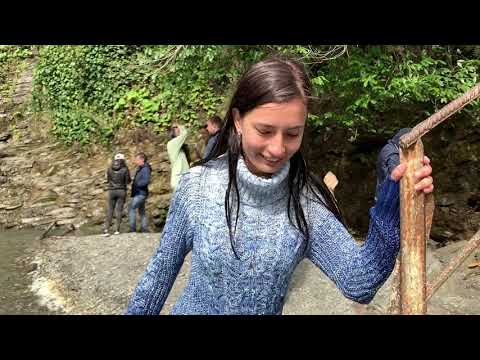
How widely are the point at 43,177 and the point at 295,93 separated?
465 inches

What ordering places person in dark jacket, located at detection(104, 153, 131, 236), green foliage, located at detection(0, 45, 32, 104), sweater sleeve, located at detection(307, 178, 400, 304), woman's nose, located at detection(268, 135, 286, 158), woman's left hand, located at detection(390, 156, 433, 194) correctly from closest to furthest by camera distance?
woman's left hand, located at detection(390, 156, 433, 194) < sweater sleeve, located at detection(307, 178, 400, 304) < woman's nose, located at detection(268, 135, 286, 158) < person in dark jacket, located at detection(104, 153, 131, 236) < green foliage, located at detection(0, 45, 32, 104)

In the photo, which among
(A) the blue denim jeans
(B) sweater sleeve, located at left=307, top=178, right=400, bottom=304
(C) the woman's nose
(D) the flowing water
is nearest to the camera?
(B) sweater sleeve, located at left=307, top=178, right=400, bottom=304

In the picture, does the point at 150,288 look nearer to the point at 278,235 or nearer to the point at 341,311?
the point at 278,235

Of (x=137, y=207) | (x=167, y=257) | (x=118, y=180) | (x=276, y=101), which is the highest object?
(x=276, y=101)

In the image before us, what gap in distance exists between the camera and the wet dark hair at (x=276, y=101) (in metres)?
1.54

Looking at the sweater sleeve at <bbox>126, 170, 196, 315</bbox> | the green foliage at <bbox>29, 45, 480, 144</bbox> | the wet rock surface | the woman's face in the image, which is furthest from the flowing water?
the woman's face

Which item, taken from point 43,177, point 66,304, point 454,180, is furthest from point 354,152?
point 43,177

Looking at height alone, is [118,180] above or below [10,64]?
below

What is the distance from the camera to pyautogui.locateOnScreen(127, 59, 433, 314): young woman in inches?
60.5

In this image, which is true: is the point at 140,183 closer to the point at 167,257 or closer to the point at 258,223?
the point at 167,257

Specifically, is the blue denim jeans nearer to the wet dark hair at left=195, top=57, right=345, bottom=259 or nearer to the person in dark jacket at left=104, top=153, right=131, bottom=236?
the person in dark jacket at left=104, top=153, right=131, bottom=236

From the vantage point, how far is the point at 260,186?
5.32ft

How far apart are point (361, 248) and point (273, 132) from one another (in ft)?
1.42

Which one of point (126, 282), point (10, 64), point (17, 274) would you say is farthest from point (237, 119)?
point (10, 64)
